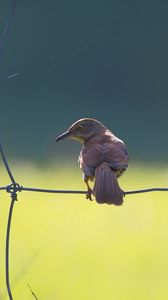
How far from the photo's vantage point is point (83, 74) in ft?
61.4

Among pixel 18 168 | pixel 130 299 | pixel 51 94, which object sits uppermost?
pixel 51 94

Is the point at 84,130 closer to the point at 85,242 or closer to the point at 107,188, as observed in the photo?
the point at 107,188

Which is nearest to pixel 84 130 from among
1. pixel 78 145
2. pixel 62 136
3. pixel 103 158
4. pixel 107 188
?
pixel 62 136

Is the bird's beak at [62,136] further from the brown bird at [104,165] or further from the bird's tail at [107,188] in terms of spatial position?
the bird's tail at [107,188]

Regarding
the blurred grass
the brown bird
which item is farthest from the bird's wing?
the blurred grass

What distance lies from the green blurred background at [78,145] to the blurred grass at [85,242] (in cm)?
2

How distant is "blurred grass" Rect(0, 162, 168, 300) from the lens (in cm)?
882

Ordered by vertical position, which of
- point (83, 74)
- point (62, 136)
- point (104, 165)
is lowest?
point (104, 165)

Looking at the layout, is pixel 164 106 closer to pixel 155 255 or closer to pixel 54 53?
pixel 54 53

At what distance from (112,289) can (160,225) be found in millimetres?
2544

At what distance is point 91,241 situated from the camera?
10961 mm

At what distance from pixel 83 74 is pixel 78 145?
199 centimetres

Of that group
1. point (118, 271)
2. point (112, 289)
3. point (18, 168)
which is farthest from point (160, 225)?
point (18, 168)

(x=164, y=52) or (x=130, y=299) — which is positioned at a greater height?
(x=164, y=52)
